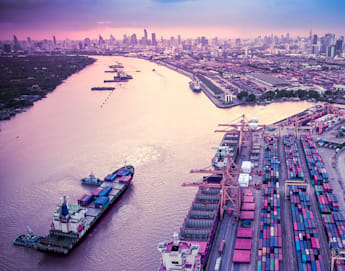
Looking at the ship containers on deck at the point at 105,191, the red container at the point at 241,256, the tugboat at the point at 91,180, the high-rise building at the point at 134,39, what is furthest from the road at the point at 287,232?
the high-rise building at the point at 134,39

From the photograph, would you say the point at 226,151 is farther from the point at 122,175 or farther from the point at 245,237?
the point at 245,237

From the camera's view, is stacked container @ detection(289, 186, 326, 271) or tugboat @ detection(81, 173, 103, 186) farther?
tugboat @ detection(81, 173, 103, 186)

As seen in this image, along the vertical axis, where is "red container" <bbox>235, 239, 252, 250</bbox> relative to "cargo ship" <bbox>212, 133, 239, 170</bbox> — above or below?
below

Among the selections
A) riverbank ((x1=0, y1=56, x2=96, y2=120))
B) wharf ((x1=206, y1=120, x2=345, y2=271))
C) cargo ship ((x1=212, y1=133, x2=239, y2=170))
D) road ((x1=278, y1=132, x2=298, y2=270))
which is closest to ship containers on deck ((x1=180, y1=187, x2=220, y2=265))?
wharf ((x1=206, y1=120, x2=345, y2=271))

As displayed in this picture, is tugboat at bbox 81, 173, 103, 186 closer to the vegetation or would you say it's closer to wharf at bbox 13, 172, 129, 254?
wharf at bbox 13, 172, 129, 254

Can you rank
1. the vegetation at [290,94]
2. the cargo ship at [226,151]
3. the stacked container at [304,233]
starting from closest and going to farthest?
1. the stacked container at [304,233]
2. the cargo ship at [226,151]
3. the vegetation at [290,94]

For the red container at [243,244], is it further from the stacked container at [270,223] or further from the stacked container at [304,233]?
the stacked container at [304,233]

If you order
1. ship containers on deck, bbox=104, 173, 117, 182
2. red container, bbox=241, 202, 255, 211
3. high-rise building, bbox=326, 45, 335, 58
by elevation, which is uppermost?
high-rise building, bbox=326, 45, 335, 58

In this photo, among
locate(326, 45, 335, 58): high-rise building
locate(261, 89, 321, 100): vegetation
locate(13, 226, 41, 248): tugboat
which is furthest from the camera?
locate(326, 45, 335, 58): high-rise building
